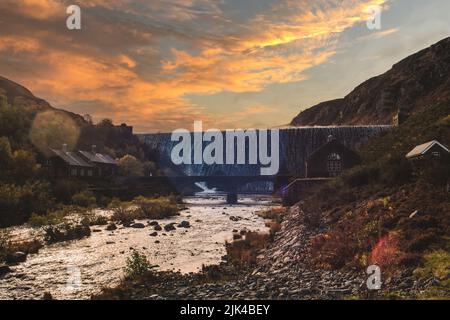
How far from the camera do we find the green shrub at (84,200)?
54531 mm

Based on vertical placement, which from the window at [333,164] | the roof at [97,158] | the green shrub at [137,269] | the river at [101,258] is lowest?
the river at [101,258]

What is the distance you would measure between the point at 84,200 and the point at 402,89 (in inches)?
4568

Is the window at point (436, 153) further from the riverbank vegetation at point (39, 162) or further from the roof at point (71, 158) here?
the roof at point (71, 158)

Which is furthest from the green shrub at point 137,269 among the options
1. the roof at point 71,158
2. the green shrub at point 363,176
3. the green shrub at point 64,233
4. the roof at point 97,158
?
the roof at point 97,158

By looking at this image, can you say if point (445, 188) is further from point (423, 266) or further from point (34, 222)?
point (34, 222)

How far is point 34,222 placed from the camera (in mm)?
39750

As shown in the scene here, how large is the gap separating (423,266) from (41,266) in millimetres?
19588

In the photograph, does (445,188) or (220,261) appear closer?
(445,188)

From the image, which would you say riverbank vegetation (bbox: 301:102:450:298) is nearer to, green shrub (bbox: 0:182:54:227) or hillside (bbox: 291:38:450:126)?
green shrub (bbox: 0:182:54:227)

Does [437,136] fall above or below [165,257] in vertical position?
above

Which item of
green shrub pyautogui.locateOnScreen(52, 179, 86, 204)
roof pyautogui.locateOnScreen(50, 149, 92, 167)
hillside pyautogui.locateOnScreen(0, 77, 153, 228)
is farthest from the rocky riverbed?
roof pyautogui.locateOnScreen(50, 149, 92, 167)

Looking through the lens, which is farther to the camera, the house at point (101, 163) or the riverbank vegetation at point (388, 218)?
the house at point (101, 163)

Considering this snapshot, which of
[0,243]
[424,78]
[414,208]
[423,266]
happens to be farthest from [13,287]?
[424,78]

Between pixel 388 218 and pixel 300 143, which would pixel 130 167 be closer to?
pixel 300 143
